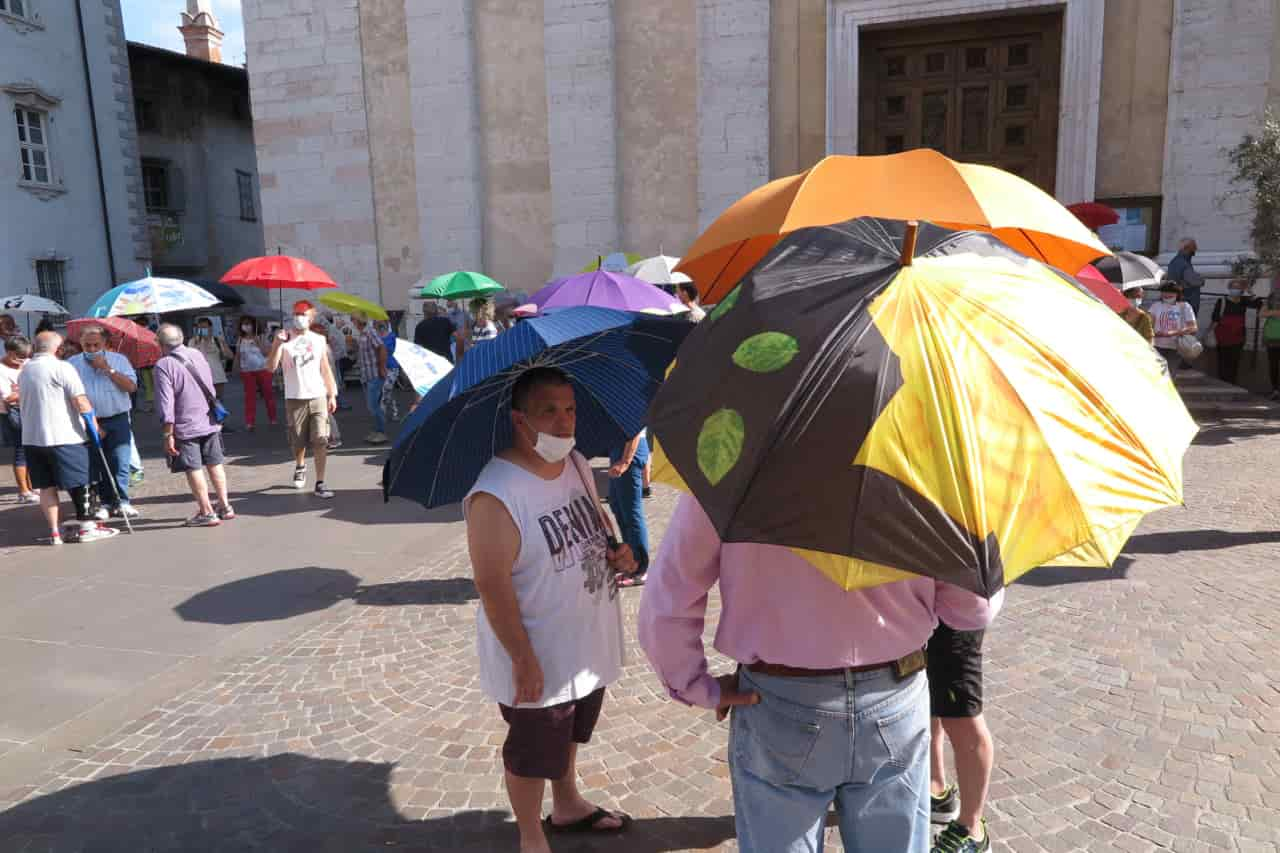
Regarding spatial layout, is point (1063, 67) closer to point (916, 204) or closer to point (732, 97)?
point (732, 97)

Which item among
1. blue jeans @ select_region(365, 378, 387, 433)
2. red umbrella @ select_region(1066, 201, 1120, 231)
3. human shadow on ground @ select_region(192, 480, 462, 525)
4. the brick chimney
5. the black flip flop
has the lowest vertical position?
human shadow on ground @ select_region(192, 480, 462, 525)

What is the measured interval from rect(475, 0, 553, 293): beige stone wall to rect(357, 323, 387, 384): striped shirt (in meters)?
5.20

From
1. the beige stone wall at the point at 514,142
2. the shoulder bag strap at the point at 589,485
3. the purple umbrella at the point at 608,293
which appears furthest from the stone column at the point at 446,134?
the shoulder bag strap at the point at 589,485

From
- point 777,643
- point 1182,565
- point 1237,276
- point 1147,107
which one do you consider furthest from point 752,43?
point 777,643

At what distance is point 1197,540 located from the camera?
5820mm

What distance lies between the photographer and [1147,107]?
43.0 feet

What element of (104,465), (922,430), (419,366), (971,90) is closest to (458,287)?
(104,465)

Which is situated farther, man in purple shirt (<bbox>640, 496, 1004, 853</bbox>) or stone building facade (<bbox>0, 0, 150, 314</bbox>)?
stone building facade (<bbox>0, 0, 150, 314</bbox>)

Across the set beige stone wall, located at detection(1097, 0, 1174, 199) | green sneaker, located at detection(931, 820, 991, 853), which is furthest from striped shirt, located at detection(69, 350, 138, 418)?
beige stone wall, located at detection(1097, 0, 1174, 199)

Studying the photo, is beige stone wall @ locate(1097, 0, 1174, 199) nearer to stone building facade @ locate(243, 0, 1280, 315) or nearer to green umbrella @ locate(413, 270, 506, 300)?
stone building facade @ locate(243, 0, 1280, 315)

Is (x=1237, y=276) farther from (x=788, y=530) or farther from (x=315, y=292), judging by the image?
(x=315, y=292)

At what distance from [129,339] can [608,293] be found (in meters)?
5.19

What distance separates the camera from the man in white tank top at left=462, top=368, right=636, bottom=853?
7.80 ft

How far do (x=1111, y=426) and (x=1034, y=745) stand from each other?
252 centimetres
